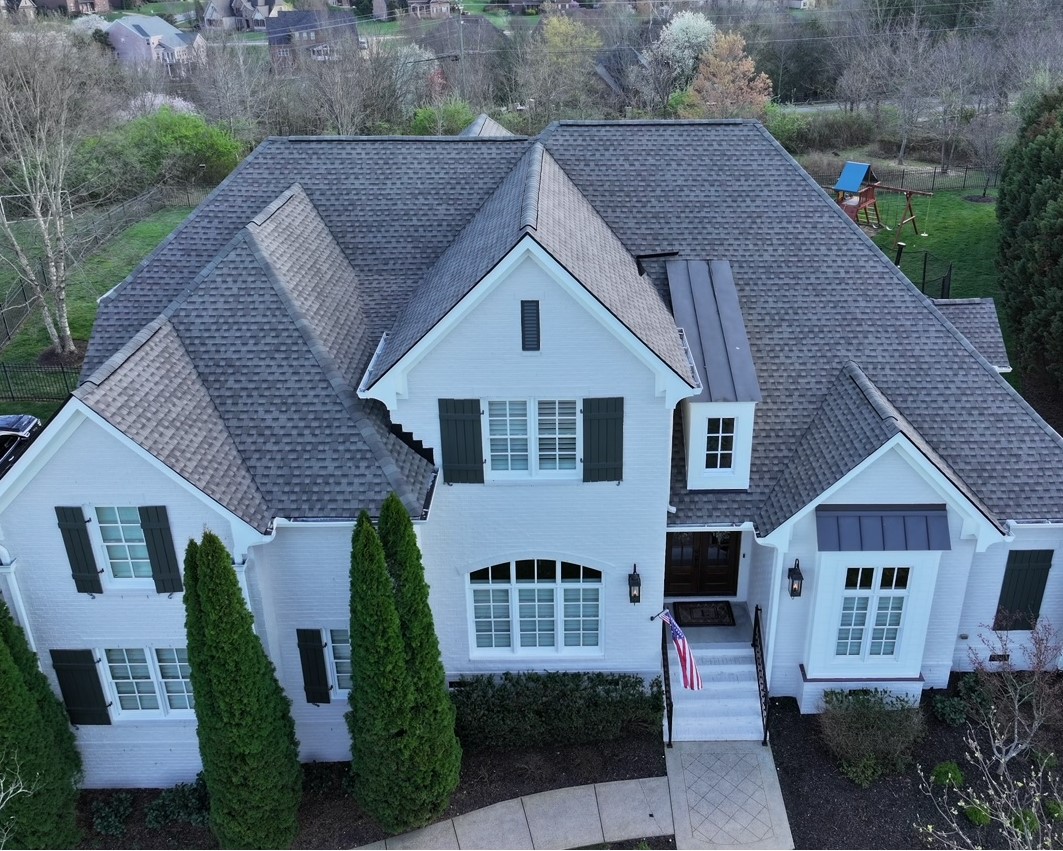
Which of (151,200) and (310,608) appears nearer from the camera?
(310,608)

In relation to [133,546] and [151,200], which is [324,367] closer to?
[133,546]

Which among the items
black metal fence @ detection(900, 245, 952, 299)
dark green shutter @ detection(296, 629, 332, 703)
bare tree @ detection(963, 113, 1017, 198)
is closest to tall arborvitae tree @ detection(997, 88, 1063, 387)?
black metal fence @ detection(900, 245, 952, 299)

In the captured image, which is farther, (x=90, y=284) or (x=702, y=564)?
(x=90, y=284)

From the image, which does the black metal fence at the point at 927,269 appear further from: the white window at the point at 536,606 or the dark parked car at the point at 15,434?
the dark parked car at the point at 15,434

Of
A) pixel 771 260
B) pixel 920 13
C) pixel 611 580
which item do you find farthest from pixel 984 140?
pixel 611 580

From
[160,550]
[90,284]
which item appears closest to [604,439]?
[160,550]

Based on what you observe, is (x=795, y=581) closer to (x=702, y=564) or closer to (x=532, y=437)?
(x=702, y=564)
